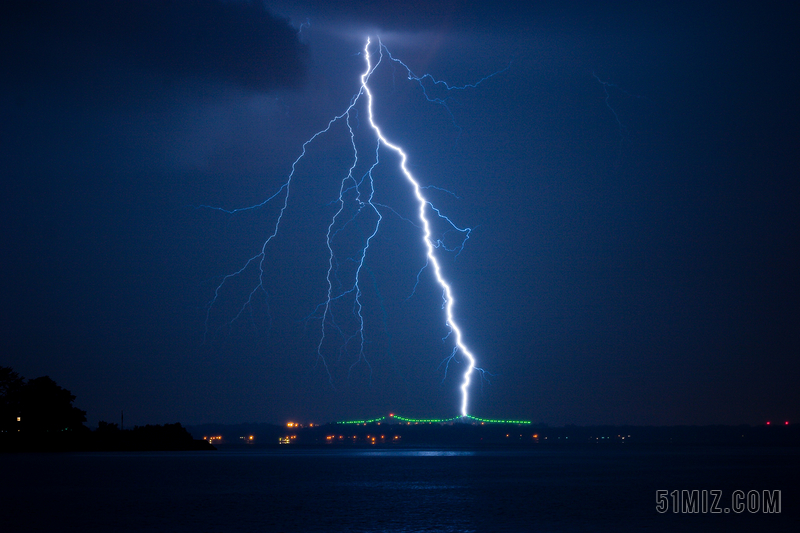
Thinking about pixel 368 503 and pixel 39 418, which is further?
pixel 39 418

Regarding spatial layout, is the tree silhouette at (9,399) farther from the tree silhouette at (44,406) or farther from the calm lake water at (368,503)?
the calm lake water at (368,503)

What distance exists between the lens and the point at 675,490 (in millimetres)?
35219

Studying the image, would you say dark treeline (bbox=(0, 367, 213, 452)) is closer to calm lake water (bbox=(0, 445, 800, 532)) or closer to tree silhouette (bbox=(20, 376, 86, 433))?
tree silhouette (bbox=(20, 376, 86, 433))

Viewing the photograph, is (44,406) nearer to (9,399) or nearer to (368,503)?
(9,399)

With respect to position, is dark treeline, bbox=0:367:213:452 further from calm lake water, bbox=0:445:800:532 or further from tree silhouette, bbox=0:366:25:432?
calm lake water, bbox=0:445:800:532

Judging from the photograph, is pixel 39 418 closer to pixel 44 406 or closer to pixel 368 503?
pixel 44 406

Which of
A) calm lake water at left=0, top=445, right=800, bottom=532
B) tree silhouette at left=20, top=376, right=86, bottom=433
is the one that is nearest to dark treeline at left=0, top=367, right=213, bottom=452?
tree silhouette at left=20, top=376, right=86, bottom=433

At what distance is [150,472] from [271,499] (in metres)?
22.0

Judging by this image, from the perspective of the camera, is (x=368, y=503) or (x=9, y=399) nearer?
(x=368, y=503)

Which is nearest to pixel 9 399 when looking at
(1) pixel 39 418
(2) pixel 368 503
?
(1) pixel 39 418

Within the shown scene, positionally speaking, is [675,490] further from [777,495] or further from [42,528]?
[42,528]

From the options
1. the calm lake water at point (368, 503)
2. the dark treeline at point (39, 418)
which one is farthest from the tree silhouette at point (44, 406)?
the calm lake water at point (368, 503)

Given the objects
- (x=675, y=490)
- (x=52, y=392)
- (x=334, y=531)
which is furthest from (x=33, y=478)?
(x=52, y=392)

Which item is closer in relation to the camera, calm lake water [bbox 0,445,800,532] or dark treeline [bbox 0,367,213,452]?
calm lake water [bbox 0,445,800,532]
